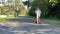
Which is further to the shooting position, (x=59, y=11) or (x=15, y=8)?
(x=15, y=8)

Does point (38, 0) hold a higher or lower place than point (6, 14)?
higher

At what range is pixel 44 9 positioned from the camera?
135 ft

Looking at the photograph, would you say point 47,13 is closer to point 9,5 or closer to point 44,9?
point 44,9

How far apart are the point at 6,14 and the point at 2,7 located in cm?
276

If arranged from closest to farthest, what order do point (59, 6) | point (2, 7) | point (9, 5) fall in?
point (59, 6), point (2, 7), point (9, 5)

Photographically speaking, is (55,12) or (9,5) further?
(9,5)

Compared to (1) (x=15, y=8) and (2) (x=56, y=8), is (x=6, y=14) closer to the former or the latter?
(1) (x=15, y=8)

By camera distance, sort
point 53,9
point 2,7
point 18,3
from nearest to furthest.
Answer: point 53,9, point 2,7, point 18,3

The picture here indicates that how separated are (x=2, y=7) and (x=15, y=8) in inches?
297

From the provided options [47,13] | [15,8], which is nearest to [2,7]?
[15,8]

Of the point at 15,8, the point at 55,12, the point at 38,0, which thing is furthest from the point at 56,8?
the point at 15,8

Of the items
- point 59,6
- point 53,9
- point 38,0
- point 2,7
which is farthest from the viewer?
point 2,7

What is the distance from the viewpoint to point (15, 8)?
68.6 metres

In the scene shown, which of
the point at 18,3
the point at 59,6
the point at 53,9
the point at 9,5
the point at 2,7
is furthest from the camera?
the point at 18,3
